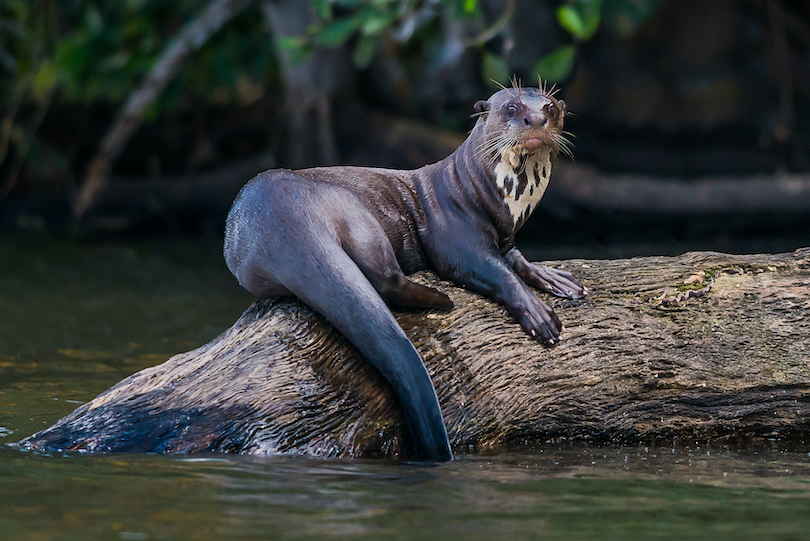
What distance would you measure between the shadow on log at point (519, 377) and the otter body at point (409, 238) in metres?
0.08

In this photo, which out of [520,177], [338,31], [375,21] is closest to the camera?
[520,177]

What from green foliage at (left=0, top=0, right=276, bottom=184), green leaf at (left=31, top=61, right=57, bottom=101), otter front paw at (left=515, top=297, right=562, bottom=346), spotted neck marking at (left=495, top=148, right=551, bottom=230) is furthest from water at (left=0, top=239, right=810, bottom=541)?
green leaf at (left=31, top=61, right=57, bottom=101)

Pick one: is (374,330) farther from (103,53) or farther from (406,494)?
(103,53)

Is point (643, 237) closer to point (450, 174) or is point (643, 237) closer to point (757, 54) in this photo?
point (757, 54)

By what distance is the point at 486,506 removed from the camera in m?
2.32

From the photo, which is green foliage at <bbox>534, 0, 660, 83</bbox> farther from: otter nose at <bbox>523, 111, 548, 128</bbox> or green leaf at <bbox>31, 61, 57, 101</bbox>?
green leaf at <bbox>31, 61, 57, 101</bbox>

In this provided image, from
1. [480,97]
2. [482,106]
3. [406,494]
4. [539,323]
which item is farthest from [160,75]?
[406,494]

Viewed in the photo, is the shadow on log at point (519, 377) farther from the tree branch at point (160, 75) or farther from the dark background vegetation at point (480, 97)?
the tree branch at point (160, 75)

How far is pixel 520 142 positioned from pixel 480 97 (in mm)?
5890

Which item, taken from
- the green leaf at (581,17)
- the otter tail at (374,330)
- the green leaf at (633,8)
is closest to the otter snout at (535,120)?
the otter tail at (374,330)

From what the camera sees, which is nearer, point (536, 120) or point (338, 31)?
point (536, 120)

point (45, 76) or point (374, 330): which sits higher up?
point (45, 76)

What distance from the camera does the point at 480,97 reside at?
353 inches

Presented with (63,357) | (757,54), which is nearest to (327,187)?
(63,357)
